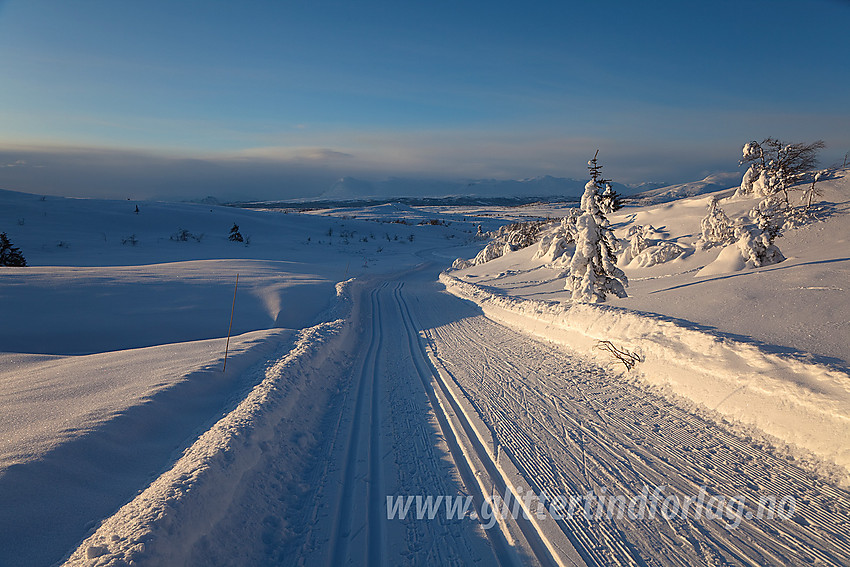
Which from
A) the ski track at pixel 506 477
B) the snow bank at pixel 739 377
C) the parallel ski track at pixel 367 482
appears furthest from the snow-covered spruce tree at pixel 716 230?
the parallel ski track at pixel 367 482

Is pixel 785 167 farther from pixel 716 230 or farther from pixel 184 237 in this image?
pixel 184 237

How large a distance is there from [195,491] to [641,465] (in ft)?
14.2

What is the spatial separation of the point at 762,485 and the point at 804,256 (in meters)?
9.55

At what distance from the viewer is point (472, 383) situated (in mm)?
6902

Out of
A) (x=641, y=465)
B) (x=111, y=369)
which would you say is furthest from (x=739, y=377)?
(x=111, y=369)

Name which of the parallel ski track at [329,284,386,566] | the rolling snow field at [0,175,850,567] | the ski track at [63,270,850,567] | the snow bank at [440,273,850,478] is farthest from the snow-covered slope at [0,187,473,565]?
the snow bank at [440,273,850,478]

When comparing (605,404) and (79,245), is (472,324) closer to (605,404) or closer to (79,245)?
(605,404)

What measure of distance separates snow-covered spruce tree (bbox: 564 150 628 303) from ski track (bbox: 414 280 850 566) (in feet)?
15.0

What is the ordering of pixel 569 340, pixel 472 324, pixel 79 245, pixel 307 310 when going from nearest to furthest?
pixel 569 340
pixel 472 324
pixel 307 310
pixel 79 245

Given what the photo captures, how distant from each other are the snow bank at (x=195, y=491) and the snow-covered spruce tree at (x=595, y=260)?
839 centimetres

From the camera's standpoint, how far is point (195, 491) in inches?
133

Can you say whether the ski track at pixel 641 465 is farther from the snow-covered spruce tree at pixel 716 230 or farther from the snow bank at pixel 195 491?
the snow-covered spruce tree at pixel 716 230

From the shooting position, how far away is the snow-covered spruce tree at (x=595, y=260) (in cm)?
1132

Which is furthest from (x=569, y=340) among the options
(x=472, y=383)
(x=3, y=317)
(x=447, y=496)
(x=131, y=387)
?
(x=3, y=317)
